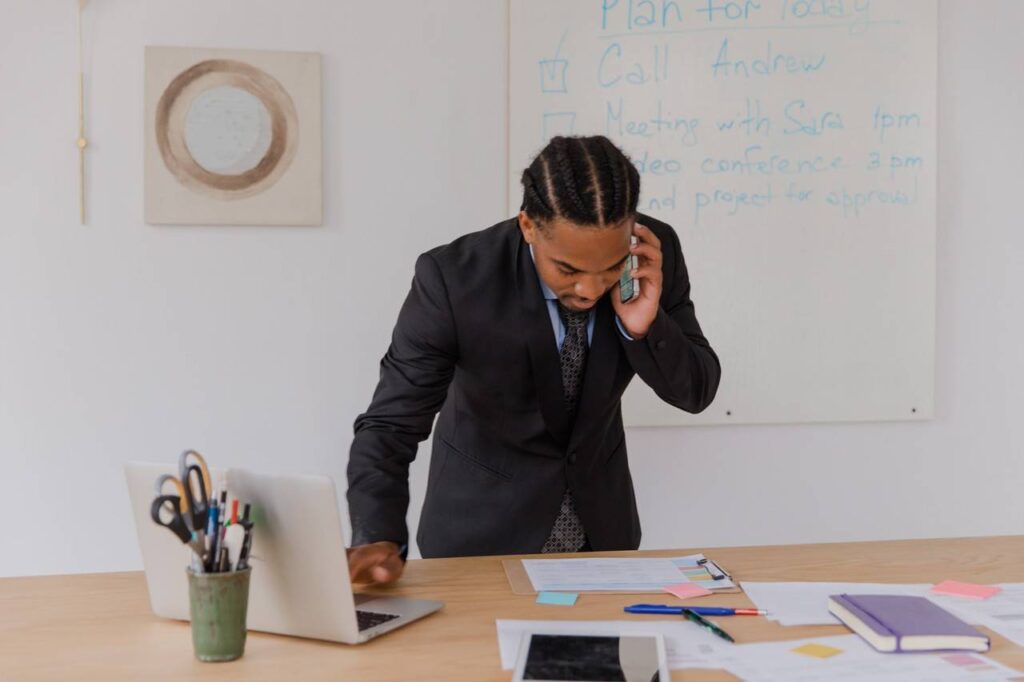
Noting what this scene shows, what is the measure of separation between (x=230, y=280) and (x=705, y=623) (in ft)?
5.76

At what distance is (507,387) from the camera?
190cm

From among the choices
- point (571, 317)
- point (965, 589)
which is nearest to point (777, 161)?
point (571, 317)

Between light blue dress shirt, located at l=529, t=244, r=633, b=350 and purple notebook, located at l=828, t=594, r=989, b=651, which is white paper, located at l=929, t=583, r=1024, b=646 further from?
light blue dress shirt, located at l=529, t=244, r=633, b=350

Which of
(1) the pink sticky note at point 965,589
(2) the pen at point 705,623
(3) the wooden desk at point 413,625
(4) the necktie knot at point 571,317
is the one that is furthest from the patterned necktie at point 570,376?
(1) the pink sticky note at point 965,589

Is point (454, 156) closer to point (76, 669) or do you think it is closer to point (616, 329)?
point (616, 329)

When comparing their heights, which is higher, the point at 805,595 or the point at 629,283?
the point at 629,283

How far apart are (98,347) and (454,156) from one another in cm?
106

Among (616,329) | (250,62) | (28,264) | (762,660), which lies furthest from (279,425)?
(762,660)

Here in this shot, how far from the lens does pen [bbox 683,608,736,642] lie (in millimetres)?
1290

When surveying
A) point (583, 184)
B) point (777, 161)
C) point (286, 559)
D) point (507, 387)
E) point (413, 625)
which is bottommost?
point (413, 625)

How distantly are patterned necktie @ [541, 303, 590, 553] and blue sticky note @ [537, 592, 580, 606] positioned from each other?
425mm

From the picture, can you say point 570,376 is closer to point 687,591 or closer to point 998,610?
point 687,591

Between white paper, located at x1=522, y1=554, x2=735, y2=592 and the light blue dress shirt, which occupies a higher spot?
the light blue dress shirt

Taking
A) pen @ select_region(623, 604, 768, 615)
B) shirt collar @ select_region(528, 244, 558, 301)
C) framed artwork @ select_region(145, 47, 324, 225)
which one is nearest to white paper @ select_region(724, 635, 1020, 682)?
pen @ select_region(623, 604, 768, 615)
